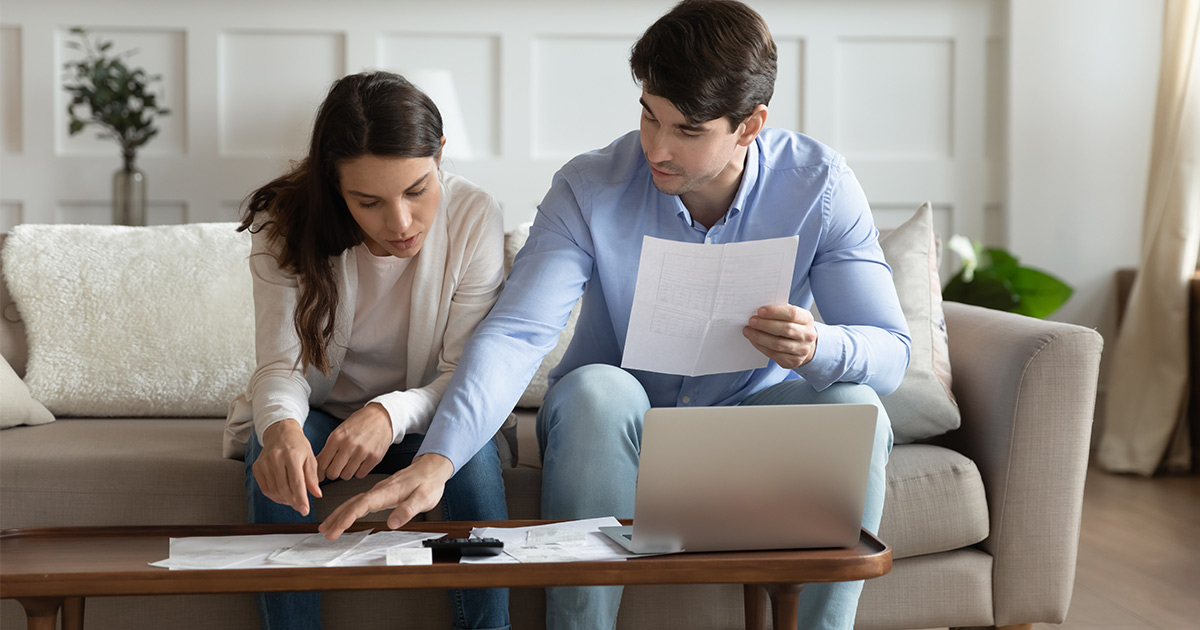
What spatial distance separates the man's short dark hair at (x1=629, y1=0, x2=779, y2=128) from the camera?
1.25 meters

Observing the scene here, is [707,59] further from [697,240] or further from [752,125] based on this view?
[697,240]

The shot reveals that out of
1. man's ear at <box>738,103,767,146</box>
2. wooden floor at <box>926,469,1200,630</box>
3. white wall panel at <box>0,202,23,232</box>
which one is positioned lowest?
wooden floor at <box>926,469,1200,630</box>

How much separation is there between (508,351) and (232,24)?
2.23m

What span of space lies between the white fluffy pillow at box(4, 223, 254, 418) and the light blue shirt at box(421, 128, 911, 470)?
718mm

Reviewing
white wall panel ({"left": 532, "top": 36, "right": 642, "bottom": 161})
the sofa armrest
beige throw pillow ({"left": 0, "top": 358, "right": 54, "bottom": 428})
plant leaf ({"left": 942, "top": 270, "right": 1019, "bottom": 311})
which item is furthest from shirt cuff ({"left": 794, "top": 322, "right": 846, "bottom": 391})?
white wall panel ({"left": 532, "top": 36, "right": 642, "bottom": 161})

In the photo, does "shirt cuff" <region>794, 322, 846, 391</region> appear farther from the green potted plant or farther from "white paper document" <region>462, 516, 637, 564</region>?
the green potted plant

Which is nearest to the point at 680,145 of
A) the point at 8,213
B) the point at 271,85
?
the point at 271,85

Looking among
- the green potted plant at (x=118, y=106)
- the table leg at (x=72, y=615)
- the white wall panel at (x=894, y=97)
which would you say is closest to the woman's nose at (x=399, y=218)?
the table leg at (x=72, y=615)

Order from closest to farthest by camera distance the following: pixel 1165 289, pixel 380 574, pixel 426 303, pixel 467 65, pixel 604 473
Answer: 1. pixel 380 574
2. pixel 604 473
3. pixel 426 303
4. pixel 1165 289
5. pixel 467 65

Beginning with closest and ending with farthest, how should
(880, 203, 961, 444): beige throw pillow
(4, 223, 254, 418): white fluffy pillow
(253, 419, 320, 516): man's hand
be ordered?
(253, 419, 320, 516): man's hand < (880, 203, 961, 444): beige throw pillow < (4, 223, 254, 418): white fluffy pillow

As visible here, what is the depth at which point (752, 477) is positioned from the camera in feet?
3.02

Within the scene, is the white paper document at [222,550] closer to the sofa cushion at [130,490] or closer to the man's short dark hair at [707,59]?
the sofa cushion at [130,490]

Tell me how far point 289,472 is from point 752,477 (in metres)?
0.51

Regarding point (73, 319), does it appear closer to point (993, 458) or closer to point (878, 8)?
point (993, 458)
